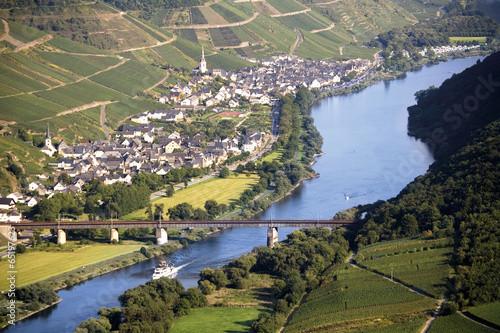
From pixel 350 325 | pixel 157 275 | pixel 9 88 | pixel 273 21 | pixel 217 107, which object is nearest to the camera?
pixel 350 325

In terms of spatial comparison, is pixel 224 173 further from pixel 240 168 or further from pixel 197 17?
A: pixel 197 17

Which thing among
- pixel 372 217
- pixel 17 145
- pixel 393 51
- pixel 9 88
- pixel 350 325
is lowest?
pixel 350 325

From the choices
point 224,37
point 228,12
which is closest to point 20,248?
point 224,37

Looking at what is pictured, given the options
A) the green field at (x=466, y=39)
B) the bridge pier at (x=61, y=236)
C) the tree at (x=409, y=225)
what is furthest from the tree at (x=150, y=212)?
the green field at (x=466, y=39)

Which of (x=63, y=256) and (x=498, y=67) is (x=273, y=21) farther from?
(x=63, y=256)

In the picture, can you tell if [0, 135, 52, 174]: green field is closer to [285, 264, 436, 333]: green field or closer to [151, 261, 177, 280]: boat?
[151, 261, 177, 280]: boat

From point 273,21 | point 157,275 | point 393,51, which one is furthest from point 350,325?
point 273,21

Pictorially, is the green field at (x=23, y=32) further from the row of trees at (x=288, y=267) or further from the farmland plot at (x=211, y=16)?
the row of trees at (x=288, y=267)
